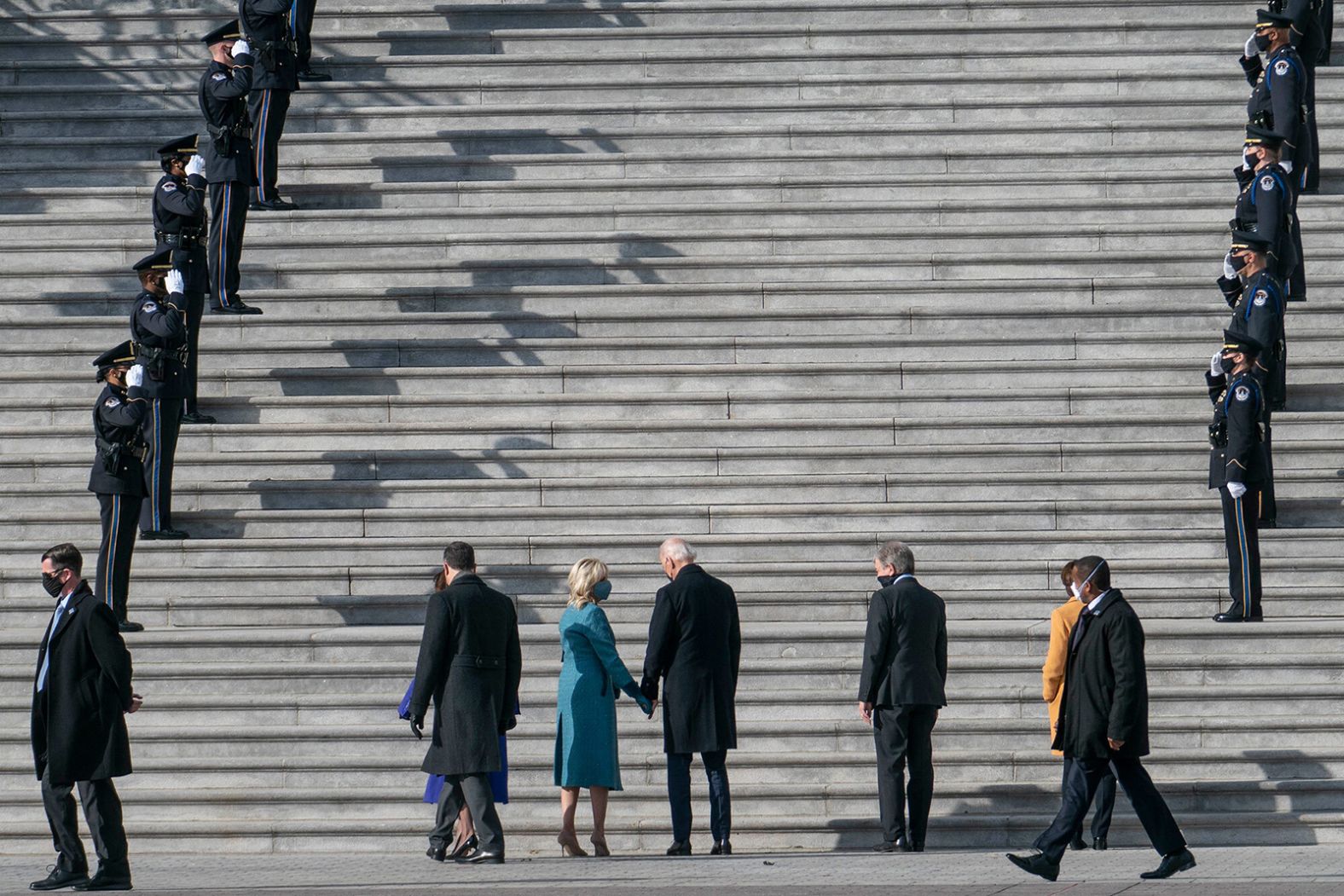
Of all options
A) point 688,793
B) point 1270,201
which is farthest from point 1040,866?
point 1270,201

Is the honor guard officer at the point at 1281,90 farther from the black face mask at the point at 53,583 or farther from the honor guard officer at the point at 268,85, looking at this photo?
the black face mask at the point at 53,583

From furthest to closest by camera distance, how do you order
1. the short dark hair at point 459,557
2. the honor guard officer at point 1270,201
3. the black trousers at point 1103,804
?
1. the honor guard officer at point 1270,201
2. the short dark hair at point 459,557
3. the black trousers at point 1103,804

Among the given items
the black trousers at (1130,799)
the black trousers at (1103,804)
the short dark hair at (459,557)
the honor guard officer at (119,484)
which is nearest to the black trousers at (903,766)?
the black trousers at (1103,804)

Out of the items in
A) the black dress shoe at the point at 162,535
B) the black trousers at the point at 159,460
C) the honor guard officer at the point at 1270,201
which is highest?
the honor guard officer at the point at 1270,201

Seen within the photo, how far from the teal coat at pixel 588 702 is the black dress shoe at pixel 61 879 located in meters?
2.43

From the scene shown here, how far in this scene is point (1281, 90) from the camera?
1428 cm

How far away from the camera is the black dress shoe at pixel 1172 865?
371 inches

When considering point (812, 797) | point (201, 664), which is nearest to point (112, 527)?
point (201, 664)

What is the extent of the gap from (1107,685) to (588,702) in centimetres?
271

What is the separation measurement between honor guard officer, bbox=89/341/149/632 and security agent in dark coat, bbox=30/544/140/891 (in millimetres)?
2618

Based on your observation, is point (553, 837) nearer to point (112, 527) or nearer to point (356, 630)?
point (356, 630)

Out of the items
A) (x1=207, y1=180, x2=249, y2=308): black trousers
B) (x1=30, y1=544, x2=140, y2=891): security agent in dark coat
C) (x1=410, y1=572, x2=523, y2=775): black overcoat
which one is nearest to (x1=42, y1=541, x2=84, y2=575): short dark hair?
(x1=30, y1=544, x2=140, y2=891): security agent in dark coat

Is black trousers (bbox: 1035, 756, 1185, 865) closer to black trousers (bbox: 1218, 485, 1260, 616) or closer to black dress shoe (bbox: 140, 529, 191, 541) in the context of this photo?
black trousers (bbox: 1218, 485, 1260, 616)

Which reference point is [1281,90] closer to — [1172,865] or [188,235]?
[1172,865]
